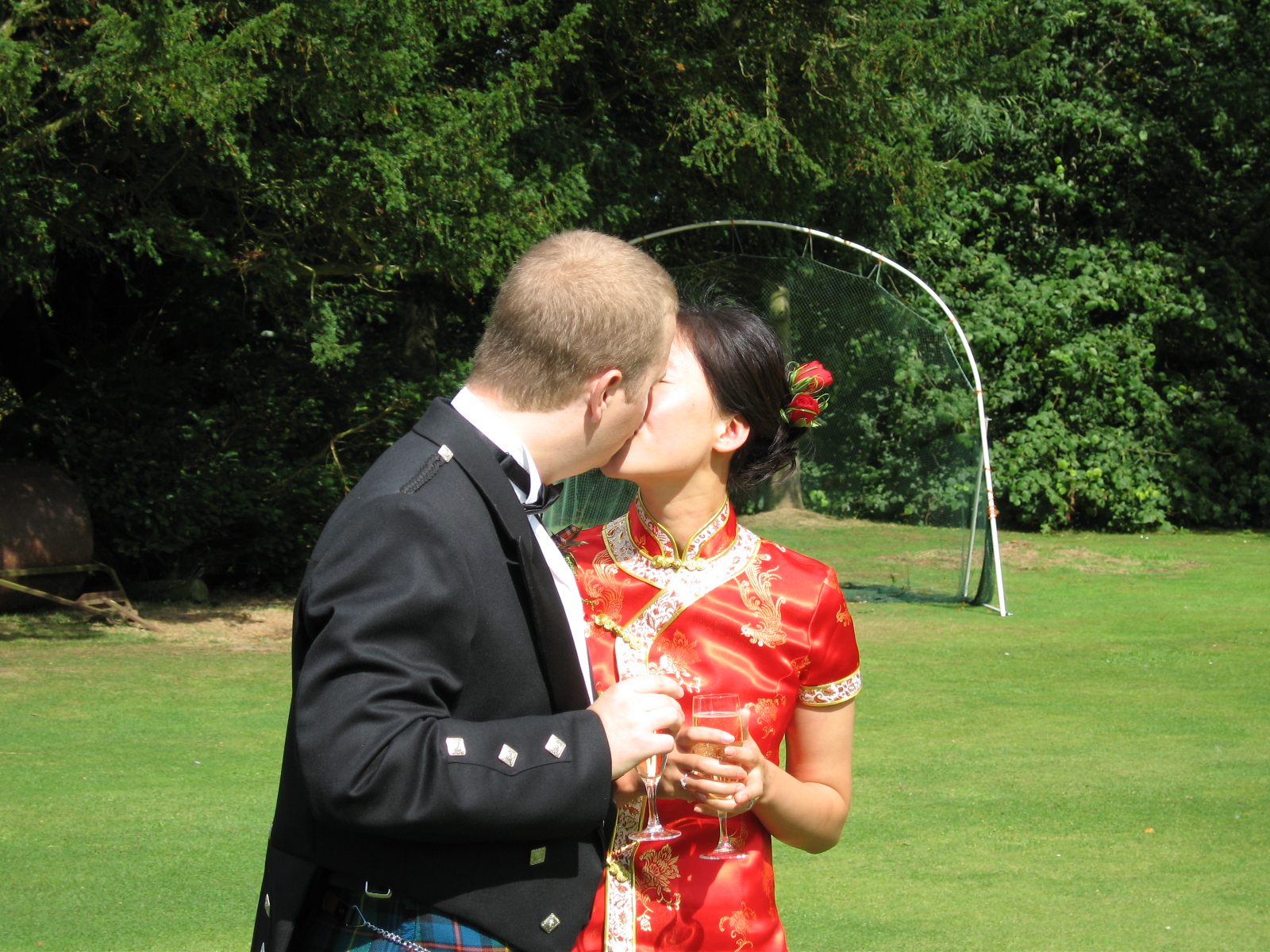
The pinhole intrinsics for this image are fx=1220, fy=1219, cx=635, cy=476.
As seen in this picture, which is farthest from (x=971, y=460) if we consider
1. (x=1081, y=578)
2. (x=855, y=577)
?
(x=1081, y=578)

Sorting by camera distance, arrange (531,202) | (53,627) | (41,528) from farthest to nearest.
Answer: (41,528) → (53,627) → (531,202)

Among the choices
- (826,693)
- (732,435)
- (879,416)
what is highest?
(732,435)

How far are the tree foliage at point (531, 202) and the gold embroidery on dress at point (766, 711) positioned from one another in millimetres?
6684

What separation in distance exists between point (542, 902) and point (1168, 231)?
20199 millimetres

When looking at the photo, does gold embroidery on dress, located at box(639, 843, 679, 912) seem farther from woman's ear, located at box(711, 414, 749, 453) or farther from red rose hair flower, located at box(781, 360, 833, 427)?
red rose hair flower, located at box(781, 360, 833, 427)

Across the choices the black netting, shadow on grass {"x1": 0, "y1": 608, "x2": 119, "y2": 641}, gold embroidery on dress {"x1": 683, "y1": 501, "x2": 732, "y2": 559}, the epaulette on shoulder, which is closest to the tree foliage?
shadow on grass {"x1": 0, "y1": 608, "x2": 119, "y2": 641}

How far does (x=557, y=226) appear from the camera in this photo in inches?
415

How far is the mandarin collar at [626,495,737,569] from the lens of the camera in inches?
102

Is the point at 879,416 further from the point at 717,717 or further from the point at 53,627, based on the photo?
the point at 717,717

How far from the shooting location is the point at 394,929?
1694 mm

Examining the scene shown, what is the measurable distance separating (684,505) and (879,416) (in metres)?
9.56

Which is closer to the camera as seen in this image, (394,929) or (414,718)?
(414,718)

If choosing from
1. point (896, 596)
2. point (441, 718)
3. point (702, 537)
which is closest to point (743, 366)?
point (702, 537)

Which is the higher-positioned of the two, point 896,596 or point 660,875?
point 660,875
